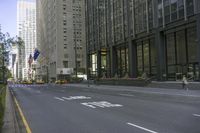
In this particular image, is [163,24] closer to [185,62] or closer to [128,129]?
[185,62]

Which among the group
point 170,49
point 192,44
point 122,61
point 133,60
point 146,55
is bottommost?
point 133,60

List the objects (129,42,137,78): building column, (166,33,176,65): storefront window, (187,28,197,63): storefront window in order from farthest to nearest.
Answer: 1. (129,42,137,78): building column
2. (166,33,176,65): storefront window
3. (187,28,197,63): storefront window

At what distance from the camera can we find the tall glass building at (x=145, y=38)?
48688mm

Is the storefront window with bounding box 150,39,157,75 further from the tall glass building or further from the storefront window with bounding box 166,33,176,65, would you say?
the storefront window with bounding box 166,33,176,65

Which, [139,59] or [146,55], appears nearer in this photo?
[146,55]

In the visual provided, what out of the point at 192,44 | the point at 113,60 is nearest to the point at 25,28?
the point at 113,60

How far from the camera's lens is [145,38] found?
6119 cm

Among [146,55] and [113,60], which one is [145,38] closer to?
[146,55]

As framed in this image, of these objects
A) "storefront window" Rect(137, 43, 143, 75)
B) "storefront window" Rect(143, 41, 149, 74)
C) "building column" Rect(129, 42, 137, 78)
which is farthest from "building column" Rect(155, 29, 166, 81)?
"building column" Rect(129, 42, 137, 78)

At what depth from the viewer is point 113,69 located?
76.8 m

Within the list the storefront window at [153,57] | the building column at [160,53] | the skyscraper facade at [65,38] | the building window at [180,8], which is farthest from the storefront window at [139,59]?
the skyscraper facade at [65,38]

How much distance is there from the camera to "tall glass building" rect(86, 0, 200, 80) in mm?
48688

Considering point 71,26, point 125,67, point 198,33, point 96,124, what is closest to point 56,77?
point 71,26

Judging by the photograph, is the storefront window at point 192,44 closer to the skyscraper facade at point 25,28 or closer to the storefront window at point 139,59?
the storefront window at point 139,59
